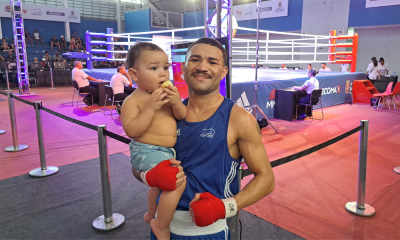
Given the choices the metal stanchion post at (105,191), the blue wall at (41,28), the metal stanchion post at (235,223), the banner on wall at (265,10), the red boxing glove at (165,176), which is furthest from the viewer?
the banner on wall at (265,10)

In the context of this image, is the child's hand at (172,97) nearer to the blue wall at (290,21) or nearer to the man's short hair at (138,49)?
the man's short hair at (138,49)

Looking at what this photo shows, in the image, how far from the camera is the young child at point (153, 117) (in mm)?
1106

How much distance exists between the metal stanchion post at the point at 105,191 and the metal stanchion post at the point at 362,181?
6.11ft

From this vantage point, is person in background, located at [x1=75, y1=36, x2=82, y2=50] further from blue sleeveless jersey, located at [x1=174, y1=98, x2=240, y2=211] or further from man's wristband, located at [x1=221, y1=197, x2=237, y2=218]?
man's wristband, located at [x1=221, y1=197, x2=237, y2=218]

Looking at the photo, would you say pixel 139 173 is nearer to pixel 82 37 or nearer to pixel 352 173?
pixel 352 173

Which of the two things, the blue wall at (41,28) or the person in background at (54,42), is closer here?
the blue wall at (41,28)

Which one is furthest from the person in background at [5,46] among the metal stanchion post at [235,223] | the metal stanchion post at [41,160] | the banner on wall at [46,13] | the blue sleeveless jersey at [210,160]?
the metal stanchion post at [235,223]

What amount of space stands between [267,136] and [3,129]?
15.3 feet

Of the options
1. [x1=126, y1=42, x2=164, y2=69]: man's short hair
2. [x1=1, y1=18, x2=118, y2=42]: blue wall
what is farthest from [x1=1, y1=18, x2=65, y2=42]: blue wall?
[x1=126, y1=42, x2=164, y2=69]: man's short hair

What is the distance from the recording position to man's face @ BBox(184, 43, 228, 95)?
3.64ft

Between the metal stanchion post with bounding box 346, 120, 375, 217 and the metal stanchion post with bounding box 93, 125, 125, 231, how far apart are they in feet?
6.11

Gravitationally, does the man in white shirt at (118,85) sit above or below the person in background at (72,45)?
below

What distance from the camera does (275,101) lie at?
19.5 ft

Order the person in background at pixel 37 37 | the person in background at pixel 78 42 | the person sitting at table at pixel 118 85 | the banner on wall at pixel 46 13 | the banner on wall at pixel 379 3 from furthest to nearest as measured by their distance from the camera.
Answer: the person in background at pixel 78 42, the person in background at pixel 37 37, the banner on wall at pixel 46 13, the banner on wall at pixel 379 3, the person sitting at table at pixel 118 85
